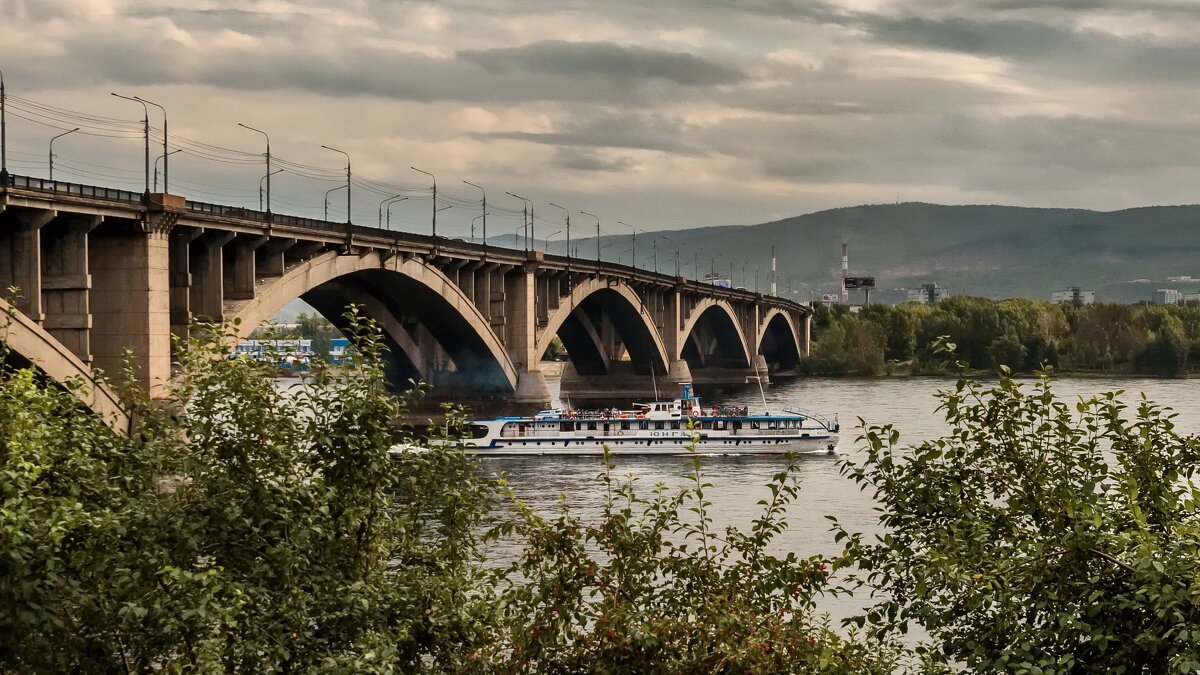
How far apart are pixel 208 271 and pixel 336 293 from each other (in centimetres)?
2153

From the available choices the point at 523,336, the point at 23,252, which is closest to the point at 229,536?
the point at 23,252

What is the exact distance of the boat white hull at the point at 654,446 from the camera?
72000 millimetres

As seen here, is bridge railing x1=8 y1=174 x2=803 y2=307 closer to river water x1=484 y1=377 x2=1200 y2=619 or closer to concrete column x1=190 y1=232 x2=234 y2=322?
concrete column x1=190 y1=232 x2=234 y2=322

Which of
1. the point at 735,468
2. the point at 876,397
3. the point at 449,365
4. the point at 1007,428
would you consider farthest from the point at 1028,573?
the point at 876,397

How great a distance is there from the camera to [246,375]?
47.4ft

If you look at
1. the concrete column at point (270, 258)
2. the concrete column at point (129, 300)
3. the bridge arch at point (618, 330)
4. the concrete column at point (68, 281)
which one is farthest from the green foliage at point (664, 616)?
the bridge arch at point (618, 330)

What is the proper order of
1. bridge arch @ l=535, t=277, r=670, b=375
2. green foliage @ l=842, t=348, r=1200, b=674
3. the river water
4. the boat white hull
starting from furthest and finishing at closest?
bridge arch @ l=535, t=277, r=670, b=375 < the boat white hull < the river water < green foliage @ l=842, t=348, r=1200, b=674

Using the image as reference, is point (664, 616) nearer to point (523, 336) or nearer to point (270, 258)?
point (270, 258)

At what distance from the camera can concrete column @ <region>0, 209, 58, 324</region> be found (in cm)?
3656

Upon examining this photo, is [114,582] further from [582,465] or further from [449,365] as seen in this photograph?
[449,365]

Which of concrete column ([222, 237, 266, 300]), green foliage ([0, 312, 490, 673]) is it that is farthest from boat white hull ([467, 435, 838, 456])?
green foliage ([0, 312, 490, 673])

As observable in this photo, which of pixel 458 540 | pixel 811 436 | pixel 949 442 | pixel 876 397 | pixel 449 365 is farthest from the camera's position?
pixel 876 397

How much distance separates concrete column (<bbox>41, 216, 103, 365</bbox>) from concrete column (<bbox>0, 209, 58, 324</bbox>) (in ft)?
5.35

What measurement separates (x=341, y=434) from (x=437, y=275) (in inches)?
2123
